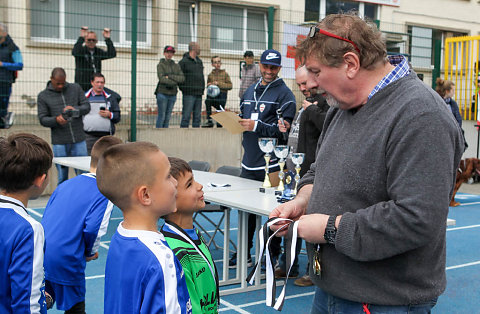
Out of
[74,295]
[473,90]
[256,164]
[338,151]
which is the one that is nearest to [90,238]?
[74,295]

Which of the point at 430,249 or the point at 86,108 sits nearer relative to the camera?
the point at 430,249

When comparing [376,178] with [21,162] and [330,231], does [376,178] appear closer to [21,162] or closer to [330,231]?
[330,231]

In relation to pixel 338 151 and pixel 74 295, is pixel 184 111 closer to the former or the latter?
pixel 74 295

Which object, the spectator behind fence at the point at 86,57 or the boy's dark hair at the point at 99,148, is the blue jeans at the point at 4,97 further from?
the boy's dark hair at the point at 99,148

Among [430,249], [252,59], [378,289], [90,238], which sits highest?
[252,59]

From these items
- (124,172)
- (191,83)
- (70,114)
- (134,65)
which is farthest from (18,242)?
(191,83)

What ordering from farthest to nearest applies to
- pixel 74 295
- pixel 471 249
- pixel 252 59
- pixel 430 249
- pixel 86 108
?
pixel 252 59, pixel 86 108, pixel 471 249, pixel 74 295, pixel 430 249

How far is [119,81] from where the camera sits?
31.6 ft

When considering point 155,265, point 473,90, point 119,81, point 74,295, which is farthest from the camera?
point 473,90

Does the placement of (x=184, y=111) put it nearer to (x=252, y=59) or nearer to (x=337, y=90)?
(x=252, y=59)

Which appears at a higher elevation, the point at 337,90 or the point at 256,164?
the point at 337,90

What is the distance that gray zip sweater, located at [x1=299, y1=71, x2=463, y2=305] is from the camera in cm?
167

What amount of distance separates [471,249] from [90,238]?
5000 millimetres

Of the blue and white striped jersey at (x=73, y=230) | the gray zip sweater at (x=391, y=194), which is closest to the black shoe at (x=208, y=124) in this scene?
the blue and white striped jersey at (x=73, y=230)
